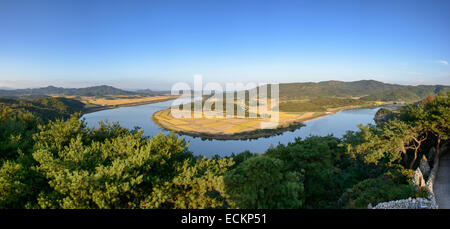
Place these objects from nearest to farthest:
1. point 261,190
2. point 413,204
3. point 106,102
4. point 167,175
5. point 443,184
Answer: point 413,204 < point 167,175 < point 261,190 < point 443,184 < point 106,102

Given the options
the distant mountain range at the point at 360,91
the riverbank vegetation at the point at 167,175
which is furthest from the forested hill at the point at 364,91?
the riverbank vegetation at the point at 167,175

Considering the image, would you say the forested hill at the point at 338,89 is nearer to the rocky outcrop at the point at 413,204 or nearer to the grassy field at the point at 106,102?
the grassy field at the point at 106,102

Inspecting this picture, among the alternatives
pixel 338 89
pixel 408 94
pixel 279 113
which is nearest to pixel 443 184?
pixel 279 113

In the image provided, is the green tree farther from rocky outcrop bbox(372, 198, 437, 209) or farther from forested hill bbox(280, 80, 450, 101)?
forested hill bbox(280, 80, 450, 101)

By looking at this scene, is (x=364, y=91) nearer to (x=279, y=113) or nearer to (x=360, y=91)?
(x=360, y=91)
